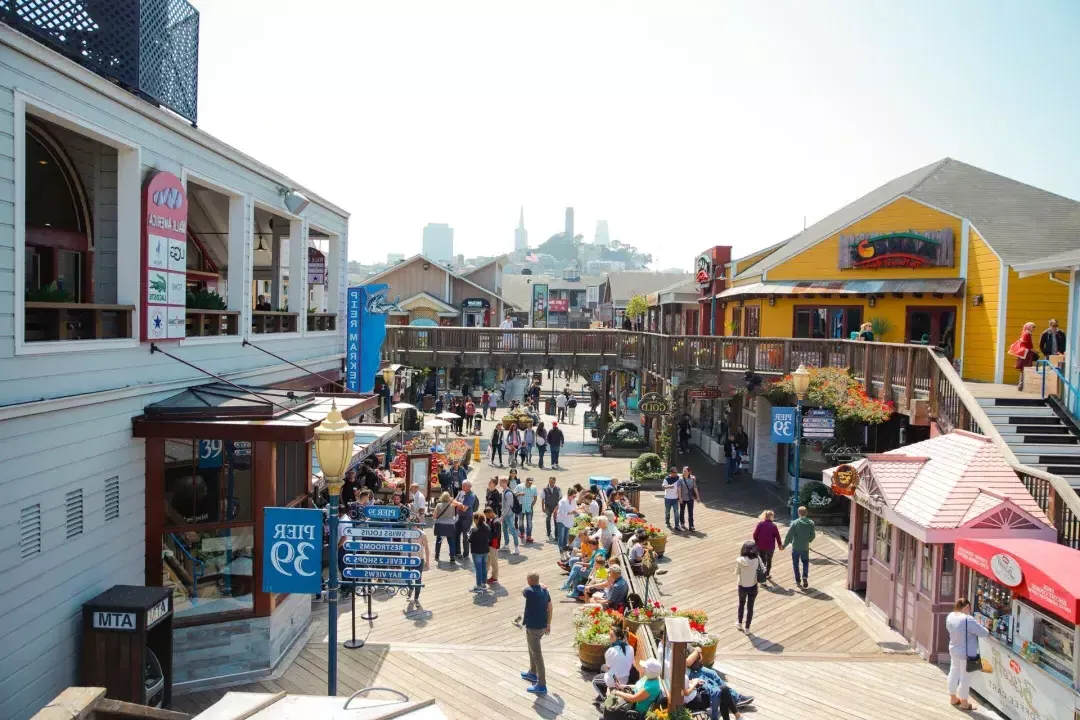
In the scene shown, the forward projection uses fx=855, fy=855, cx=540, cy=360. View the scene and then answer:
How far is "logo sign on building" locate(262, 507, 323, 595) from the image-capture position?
30.1ft

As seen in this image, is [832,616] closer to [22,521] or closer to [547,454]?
[22,521]

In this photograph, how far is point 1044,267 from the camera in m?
14.6

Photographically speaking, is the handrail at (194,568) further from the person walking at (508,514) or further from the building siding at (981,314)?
the building siding at (981,314)

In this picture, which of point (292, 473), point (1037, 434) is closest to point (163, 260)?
point (292, 473)

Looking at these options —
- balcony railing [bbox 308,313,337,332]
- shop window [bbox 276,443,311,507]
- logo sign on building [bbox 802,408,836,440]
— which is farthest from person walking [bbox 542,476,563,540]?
shop window [bbox 276,443,311,507]

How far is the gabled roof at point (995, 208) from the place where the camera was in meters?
20.7

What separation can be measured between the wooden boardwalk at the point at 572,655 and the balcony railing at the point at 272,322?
15.1 ft

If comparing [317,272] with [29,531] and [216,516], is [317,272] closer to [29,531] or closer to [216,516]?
[216,516]

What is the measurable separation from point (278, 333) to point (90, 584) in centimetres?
626

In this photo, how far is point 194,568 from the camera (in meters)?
10.3

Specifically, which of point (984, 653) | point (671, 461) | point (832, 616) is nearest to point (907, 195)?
point (671, 461)

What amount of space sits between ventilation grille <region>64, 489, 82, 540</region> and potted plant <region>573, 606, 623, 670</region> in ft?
19.7

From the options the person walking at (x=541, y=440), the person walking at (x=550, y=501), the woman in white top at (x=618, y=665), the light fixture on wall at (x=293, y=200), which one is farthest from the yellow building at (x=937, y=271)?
the light fixture on wall at (x=293, y=200)

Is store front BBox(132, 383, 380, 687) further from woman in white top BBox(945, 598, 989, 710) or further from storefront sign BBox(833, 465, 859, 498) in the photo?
storefront sign BBox(833, 465, 859, 498)
